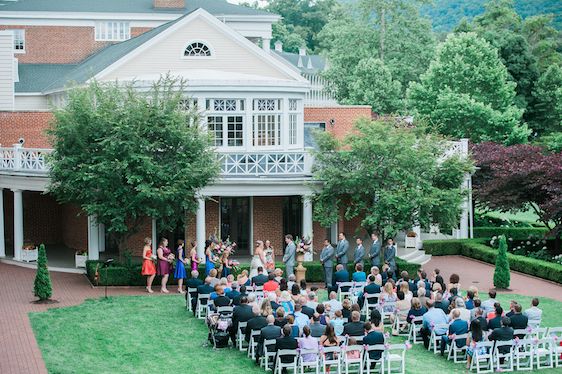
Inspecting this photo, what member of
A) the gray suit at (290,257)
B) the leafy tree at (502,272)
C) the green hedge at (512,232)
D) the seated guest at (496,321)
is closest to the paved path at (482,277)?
the leafy tree at (502,272)

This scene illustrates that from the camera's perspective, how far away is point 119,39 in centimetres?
5825

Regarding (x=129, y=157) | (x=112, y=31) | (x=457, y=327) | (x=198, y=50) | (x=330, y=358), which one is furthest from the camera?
→ (x=112, y=31)

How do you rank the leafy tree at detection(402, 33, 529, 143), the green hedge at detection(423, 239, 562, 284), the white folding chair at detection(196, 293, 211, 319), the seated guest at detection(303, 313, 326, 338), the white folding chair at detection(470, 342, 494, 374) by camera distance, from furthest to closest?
the leafy tree at detection(402, 33, 529, 143) → the green hedge at detection(423, 239, 562, 284) → the white folding chair at detection(196, 293, 211, 319) → the seated guest at detection(303, 313, 326, 338) → the white folding chair at detection(470, 342, 494, 374)

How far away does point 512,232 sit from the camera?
46.6 m

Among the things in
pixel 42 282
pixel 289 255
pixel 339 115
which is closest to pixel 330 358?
pixel 289 255

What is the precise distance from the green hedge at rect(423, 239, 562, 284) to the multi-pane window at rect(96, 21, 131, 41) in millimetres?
22999

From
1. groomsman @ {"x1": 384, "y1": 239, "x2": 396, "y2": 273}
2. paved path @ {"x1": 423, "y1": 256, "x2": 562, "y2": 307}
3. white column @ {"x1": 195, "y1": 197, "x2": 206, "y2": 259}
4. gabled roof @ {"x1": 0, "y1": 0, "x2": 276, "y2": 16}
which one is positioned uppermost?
gabled roof @ {"x1": 0, "y1": 0, "x2": 276, "y2": 16}

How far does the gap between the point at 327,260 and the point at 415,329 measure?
811 centimetres

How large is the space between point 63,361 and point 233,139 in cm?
1706

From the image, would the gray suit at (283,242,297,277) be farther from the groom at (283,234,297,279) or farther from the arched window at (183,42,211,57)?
the arched window at (183,42,211,57)

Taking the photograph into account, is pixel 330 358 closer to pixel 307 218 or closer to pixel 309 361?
pixel 309 361

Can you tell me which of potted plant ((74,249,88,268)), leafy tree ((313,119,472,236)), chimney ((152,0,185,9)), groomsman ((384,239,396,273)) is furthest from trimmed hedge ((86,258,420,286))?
chimney ((152,0,185,9))

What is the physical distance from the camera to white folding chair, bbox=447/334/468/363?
25375 millimetres

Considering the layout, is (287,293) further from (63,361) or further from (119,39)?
(119,39)
